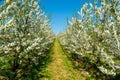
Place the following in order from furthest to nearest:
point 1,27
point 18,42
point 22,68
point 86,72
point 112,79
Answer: point 86,72 < point 22,68 < point 112,79 < point 18,42 < point 1,27

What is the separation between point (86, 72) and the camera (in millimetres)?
19469

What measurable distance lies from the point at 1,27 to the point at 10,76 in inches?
244

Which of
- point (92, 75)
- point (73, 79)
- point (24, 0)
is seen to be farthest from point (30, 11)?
point (92, 75)

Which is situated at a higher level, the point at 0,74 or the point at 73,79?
the point at 0,74

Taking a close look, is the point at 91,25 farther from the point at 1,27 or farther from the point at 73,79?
the point at 1,27

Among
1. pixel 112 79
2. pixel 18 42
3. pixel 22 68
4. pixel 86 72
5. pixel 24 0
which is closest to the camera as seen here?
pixel 18 42

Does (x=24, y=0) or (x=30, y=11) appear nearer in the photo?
(x=24, y=0)

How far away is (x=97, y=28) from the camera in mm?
16109

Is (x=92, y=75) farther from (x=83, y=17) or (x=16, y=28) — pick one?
(x=16, y=28)

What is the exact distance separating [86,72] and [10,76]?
7.80 m

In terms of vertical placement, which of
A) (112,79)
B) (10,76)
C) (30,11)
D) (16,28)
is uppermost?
(30,11)

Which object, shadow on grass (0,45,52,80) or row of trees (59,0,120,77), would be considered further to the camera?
shadow on grass (0,45,52,80)

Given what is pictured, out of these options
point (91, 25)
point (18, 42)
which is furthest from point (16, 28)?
point (91, 25)

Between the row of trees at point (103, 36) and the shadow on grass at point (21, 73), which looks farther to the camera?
the shadow on grass at point (21, 73)
